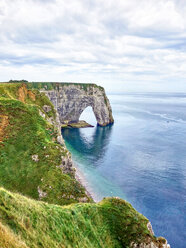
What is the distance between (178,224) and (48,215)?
1436 inches

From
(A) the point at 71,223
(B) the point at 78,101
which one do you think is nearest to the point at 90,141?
(B) the point at 78,101

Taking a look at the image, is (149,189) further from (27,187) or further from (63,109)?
(63,109)

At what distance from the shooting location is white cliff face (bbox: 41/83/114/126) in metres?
129

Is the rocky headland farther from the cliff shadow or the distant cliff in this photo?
the distant cliff

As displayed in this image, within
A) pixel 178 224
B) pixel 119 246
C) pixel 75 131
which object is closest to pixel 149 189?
pixel 178 224

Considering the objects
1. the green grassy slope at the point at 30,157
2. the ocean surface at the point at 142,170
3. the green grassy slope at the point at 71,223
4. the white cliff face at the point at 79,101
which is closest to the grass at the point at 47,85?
the white cliff face at the point at 79,101

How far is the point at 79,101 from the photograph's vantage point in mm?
133750

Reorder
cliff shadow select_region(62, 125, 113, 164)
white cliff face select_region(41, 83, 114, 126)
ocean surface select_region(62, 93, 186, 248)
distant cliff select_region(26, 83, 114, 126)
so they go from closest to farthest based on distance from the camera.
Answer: ocean surface select_region(62, 93, 186, 248)
cliff shadow select_region(62, 125, 113, 164)
distant cliff select_region(26, 83, 114, 126)
white cliff face select_region(41, 83, 114, 126)

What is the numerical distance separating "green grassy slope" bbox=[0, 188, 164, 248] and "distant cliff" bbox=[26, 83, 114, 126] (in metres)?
109

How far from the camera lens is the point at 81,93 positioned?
13275 centimetres

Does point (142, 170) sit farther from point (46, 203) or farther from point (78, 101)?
point (78, 101)

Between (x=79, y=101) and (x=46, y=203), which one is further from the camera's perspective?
(x=79, y=101)

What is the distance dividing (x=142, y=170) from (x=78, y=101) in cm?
8239

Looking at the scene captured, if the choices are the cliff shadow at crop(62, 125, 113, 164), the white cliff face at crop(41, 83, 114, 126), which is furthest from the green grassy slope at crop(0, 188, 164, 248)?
the white cliff face at crop(41, 83, 114, 126)
